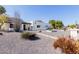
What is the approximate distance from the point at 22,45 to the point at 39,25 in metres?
0.37

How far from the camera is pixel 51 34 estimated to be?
11.2ft

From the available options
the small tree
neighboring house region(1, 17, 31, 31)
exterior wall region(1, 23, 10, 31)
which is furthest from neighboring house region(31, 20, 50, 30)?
exterior wall region(1, 23, 10, 31)

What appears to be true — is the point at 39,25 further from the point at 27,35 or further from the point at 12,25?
the point at 12,25

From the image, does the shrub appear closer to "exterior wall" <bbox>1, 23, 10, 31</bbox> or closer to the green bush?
the green bush

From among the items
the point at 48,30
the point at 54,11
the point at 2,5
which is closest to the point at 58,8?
the point at 54,11

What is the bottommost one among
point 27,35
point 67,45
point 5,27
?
point 67,45

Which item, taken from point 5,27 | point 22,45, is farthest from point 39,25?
point 5,27

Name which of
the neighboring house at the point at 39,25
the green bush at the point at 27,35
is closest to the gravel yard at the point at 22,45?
the green bush at the point at 27,35

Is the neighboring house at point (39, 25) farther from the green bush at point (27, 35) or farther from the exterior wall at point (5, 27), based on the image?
the exterior wall at point (5, 27)

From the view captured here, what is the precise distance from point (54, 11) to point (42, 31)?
32cm

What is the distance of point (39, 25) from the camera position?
11.3 feet

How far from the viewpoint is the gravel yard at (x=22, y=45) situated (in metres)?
3.33
